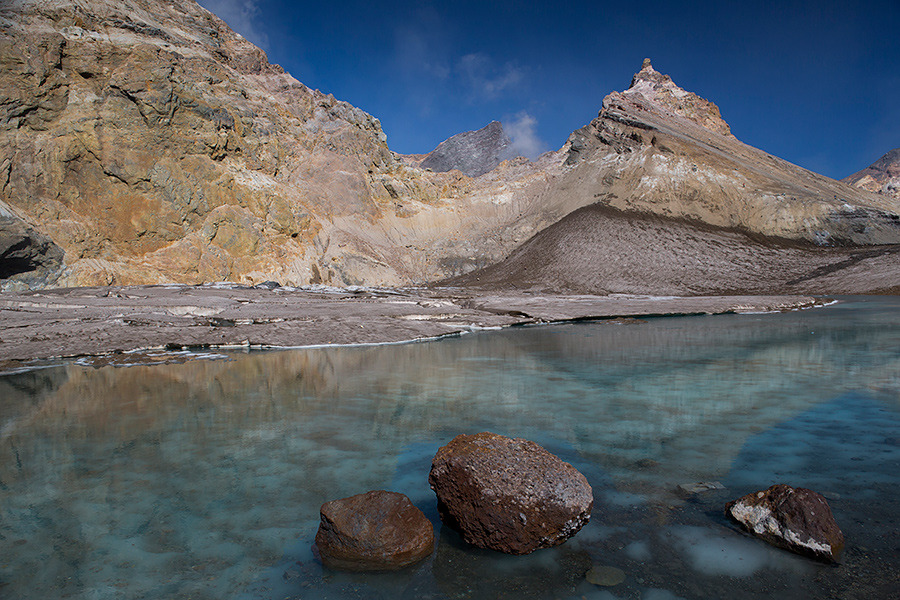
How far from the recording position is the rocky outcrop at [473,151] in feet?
524

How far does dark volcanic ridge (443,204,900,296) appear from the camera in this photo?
40.5 metres

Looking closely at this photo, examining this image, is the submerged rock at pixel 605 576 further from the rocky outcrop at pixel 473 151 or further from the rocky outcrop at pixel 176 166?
the rocky outcrop at pixel 473 151

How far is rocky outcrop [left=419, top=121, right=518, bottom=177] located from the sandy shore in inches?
5376

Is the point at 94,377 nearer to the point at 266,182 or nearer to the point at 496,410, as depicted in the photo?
the point at 496,410

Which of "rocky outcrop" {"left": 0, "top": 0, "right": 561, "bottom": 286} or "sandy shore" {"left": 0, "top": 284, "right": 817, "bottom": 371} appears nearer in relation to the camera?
"sandy shore" {"left": 0, "top": 284, "right": 817, "bottom": 371}

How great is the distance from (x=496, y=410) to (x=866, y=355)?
9693 millimetres

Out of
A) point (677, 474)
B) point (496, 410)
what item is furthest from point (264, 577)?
point (496, 410)

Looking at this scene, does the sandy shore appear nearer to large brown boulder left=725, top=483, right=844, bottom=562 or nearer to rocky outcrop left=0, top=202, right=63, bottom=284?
rocky outcrop left=0, top=202, right=63, bottom=284

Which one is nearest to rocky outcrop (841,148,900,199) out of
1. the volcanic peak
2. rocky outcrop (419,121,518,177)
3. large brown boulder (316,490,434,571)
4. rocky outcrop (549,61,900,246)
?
the volcanic peak

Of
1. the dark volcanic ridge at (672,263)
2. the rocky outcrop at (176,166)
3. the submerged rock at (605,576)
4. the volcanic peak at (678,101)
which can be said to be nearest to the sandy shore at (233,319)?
the rocky outcrop at (176,166)

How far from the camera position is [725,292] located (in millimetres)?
40781

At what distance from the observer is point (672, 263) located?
4506cm

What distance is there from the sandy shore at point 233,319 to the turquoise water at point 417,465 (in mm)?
3066

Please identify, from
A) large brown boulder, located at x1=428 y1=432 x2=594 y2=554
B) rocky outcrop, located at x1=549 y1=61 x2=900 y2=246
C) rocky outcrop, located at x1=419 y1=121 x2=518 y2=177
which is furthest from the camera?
rocky outcrop, located at x1=419 y1=121 x2=518 y2=177
